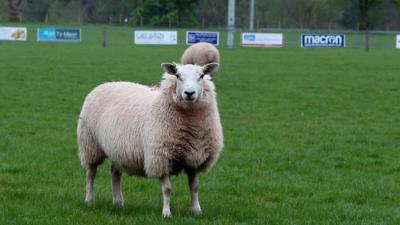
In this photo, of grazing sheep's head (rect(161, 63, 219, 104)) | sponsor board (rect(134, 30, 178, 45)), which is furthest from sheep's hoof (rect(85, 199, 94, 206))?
sponsor board (rect(134, 30, 178, 45))

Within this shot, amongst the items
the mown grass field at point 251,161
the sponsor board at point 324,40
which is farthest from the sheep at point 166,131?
the sponsor board at point 324,40

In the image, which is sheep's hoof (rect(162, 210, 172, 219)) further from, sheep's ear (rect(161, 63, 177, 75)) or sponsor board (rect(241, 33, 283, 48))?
sponsor board (rect(241, 33, 283, 48))

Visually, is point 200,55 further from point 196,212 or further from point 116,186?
point 196,212

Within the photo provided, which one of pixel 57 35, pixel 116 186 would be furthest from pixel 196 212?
pixel 57 35

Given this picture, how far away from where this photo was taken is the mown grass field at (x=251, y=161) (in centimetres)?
666

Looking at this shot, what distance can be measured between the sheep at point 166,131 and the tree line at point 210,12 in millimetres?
68957

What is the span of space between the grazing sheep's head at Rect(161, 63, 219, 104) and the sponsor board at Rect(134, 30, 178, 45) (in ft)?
131

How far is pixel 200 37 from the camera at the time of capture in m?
45.1

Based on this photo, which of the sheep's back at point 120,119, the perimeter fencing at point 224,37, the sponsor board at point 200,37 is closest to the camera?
the sheep's back at point 120,119

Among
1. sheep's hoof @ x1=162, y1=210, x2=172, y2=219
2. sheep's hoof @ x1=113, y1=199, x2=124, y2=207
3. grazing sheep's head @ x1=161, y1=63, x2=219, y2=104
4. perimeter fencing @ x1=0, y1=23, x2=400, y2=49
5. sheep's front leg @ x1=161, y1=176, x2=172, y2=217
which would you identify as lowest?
sheep's hoof @ x1=113, y1=199, x2=124, y2=207

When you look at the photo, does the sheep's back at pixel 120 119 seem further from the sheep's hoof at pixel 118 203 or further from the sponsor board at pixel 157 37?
the sponsor board at pixel 157 37

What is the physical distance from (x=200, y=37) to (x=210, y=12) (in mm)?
50129

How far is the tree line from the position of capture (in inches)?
3093

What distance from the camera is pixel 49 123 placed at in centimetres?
1285
